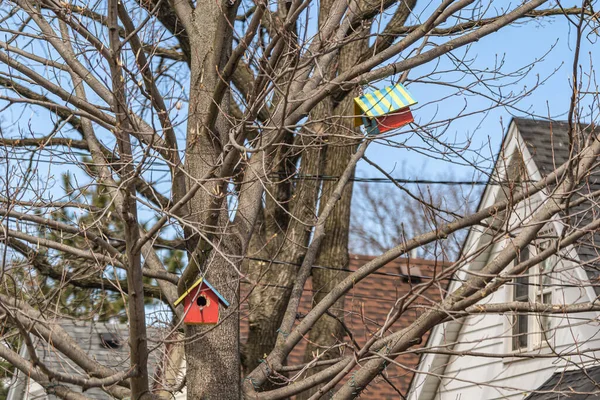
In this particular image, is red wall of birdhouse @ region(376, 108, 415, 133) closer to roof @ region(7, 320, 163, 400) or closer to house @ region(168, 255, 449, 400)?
roof @ region(7, 320, 163, 400)

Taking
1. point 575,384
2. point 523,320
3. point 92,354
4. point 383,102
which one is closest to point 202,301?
point 383,102

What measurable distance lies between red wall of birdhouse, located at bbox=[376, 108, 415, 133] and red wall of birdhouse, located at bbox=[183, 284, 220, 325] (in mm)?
1763

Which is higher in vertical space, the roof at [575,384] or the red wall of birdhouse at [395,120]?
the red wall of birdhouse at [395,120]

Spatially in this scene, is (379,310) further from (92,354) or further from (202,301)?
(202,301)

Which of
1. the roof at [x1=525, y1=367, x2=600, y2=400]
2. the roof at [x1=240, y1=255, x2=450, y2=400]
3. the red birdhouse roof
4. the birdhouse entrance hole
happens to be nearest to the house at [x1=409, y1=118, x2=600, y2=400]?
the roof at [x1=525, y1=367, x2=600, y2=400]

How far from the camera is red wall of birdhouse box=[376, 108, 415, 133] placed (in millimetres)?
6266

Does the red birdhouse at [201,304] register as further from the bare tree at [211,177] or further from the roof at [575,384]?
the roof at [575,384]

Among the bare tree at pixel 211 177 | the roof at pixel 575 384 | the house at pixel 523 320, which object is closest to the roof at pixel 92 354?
the bare tree at pixel 211 177

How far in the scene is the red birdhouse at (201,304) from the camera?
5.75 metres

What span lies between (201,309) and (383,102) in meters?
2.00

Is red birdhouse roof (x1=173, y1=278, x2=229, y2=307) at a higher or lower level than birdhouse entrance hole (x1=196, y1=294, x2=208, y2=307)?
higher

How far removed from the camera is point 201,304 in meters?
5.80

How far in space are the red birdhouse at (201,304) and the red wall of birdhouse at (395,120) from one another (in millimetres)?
1737

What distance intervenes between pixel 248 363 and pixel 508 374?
3.47m
